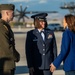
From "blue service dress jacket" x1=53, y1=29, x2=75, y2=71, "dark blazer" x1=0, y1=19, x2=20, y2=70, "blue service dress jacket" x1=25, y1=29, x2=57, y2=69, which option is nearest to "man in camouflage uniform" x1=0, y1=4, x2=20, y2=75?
"dark blazer" x1=0, y1=19, x2=20, y2=70

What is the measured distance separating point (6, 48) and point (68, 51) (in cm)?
100

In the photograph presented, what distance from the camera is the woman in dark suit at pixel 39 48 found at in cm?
634

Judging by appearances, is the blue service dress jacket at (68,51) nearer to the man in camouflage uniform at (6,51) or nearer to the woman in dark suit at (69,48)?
the woman in dark suit at (69,48)

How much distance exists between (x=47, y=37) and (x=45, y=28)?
0.51 feet

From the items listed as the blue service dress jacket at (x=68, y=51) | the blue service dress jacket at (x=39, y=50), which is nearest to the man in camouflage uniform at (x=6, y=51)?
the blue service dress jacket at (x=68, y=51)

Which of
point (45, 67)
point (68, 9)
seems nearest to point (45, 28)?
point (45, 67)

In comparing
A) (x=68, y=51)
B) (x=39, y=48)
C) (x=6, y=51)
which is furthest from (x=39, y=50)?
(x=6, y=51)

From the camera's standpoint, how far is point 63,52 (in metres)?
5.67

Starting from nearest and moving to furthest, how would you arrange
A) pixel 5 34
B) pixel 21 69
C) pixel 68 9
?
1. pixel 5 34
2. pixel 21 69
3. pixel 68 9

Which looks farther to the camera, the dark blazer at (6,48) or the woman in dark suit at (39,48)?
the woman in dark suit at (39,48)

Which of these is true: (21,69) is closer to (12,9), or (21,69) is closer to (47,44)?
(47,44)

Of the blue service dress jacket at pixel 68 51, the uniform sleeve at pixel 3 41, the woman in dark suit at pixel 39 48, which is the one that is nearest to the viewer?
the uniform sleeve at pixel 3 41

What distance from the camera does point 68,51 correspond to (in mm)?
5703

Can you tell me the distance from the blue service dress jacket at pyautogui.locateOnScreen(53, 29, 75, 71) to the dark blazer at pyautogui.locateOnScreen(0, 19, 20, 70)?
78 cm
